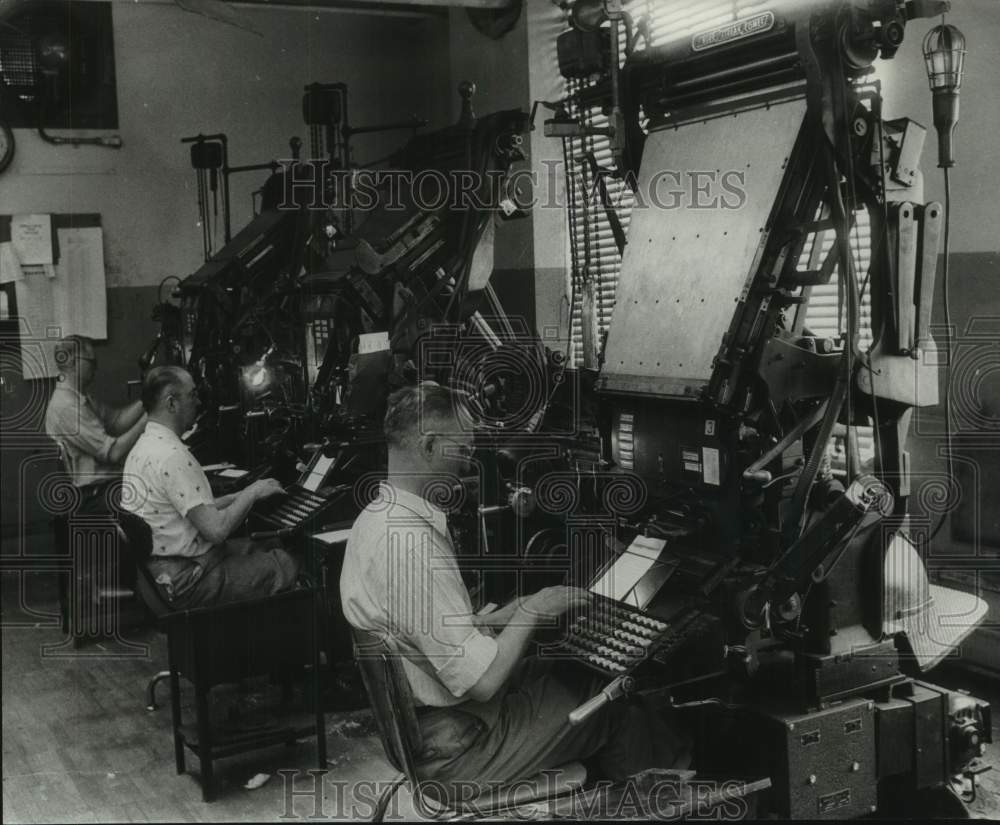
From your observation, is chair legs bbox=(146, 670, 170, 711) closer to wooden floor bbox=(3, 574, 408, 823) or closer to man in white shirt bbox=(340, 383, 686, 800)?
wooden floor bbox=(3, 574, 408, 823)

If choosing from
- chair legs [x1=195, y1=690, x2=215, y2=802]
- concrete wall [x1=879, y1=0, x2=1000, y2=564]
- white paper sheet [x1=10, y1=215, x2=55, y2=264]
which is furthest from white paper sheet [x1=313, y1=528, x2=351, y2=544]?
concrete wall [x1=879, y1=0, x2=1000, y2=564]

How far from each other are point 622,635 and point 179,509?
1915mm

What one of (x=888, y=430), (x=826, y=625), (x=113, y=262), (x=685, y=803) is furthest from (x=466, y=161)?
(x=685, y=803)

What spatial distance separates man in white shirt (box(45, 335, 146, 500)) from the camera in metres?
4.67

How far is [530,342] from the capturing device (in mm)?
3980

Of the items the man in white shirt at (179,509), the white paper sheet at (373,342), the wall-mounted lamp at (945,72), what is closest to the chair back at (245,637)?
the man in white shirt at (179,509)

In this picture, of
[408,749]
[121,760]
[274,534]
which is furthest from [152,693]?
[408,749]

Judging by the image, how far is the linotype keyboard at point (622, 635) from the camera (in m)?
2.18

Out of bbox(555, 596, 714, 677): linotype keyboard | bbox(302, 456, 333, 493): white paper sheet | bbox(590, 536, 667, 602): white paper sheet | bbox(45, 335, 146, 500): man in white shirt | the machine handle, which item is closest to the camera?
bbox(555, 596, 714, 677): linotype keyboard

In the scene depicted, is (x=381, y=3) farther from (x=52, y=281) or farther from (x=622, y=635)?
(x=622, y=635)

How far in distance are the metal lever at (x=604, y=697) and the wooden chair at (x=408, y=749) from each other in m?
0.17

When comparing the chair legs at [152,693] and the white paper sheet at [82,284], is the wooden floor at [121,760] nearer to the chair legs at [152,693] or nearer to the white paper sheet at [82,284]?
the chair legs at [152,693]

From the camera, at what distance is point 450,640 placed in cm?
209

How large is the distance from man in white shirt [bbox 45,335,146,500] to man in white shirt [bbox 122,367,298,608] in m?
1.24
